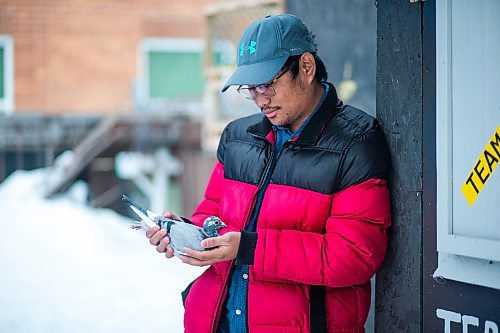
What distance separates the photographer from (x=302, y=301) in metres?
2.50

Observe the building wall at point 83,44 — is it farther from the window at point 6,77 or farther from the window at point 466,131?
the window at point 466,131

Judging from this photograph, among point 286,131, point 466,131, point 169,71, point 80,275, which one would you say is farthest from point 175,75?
point 466,131

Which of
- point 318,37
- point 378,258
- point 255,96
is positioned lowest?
point 378,258

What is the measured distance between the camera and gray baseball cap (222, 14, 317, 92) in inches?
100.0

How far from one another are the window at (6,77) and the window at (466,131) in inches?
493

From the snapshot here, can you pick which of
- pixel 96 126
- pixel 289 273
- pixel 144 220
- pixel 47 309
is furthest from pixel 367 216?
pixel 96 126

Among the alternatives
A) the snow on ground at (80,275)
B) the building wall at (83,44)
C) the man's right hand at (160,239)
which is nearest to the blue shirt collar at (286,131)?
the man's right hand at (160,239)

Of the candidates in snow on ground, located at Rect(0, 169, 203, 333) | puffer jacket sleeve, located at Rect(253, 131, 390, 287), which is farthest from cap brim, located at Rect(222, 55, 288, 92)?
snow on ground, located at Rect(0, 169, 203, 333)

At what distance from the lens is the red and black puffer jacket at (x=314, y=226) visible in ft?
7.98

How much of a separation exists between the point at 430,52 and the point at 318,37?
4539mm

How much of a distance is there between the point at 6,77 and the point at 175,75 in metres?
3.48

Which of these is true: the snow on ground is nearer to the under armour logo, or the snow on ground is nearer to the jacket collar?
the jacket collar

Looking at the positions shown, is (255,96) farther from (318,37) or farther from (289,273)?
(318,37)

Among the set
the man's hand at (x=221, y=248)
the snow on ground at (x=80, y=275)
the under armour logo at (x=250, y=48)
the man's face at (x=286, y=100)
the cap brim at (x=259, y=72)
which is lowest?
the snow on ground at (x=80, y=275)
